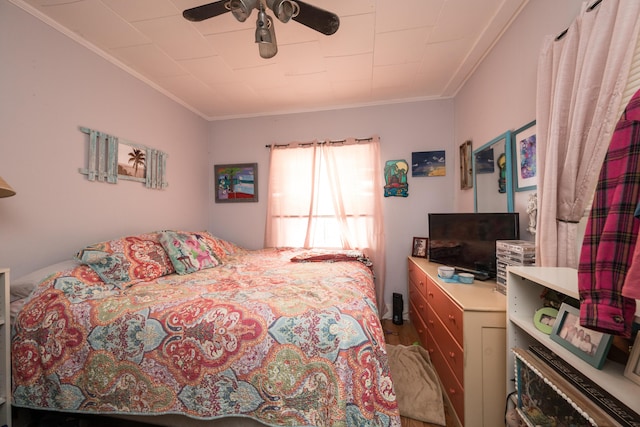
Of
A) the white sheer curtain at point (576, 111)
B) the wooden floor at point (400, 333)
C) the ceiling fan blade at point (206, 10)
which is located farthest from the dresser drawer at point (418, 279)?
the ceiling fan blade at point (206, 10)

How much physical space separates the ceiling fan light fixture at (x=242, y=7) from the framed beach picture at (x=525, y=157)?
1789mm

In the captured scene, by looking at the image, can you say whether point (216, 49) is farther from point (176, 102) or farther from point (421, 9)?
point (421, 9)

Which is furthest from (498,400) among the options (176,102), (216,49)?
(176,102)

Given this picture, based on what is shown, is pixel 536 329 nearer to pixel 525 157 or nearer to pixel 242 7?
pixel 525 157

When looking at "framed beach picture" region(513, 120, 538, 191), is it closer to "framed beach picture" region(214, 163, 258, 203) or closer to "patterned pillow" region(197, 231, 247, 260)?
"patterned pillow" region(197, 231, 247, 260)

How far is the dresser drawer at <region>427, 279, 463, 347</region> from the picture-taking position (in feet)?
4.23

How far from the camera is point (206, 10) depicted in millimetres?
1354

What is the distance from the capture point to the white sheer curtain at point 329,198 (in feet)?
9.69

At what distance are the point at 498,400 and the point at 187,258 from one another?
2190 mm

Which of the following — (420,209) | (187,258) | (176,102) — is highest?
(176,102)

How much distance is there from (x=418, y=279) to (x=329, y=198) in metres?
1.42

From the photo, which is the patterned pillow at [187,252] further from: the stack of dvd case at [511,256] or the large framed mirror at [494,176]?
the large framed mirror at [494,176]

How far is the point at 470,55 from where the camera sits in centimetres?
212

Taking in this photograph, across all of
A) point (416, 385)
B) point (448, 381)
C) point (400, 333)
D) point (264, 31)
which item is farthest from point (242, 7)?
point (400, 333)
